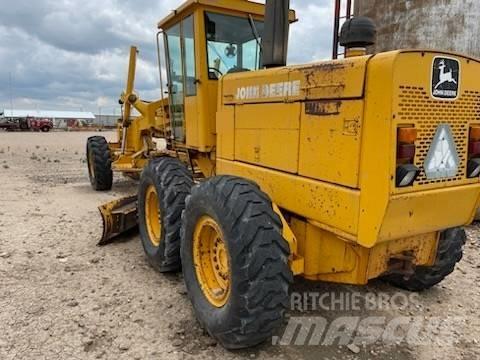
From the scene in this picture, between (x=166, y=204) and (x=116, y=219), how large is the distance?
1.52 m

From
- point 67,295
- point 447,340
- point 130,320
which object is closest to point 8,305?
point 67,295

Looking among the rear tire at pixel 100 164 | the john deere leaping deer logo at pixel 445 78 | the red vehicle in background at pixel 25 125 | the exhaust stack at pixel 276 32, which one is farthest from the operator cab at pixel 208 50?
the red vehicle in background at pixel 25 125

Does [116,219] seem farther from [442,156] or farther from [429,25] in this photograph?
[429,25]

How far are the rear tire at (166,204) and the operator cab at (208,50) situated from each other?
0.49m

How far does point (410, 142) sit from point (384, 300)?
6.86 ft

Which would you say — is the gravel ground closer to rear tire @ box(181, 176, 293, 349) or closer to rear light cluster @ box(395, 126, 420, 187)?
rear tire @ box(181, 176, 293, 349)

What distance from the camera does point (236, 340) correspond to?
3.05m

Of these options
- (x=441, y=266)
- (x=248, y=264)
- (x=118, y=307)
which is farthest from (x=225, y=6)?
(x=441, y=266)

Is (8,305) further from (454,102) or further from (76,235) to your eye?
(454,102)

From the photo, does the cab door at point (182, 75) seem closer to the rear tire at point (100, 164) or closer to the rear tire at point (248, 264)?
the rear tire at point (248, 264)

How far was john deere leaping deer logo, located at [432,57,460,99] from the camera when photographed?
2.72 m

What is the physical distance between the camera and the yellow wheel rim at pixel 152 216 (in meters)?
4.91

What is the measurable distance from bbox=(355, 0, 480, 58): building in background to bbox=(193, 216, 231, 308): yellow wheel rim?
5.91 metres

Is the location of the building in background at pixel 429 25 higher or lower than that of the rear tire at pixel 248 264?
higher
